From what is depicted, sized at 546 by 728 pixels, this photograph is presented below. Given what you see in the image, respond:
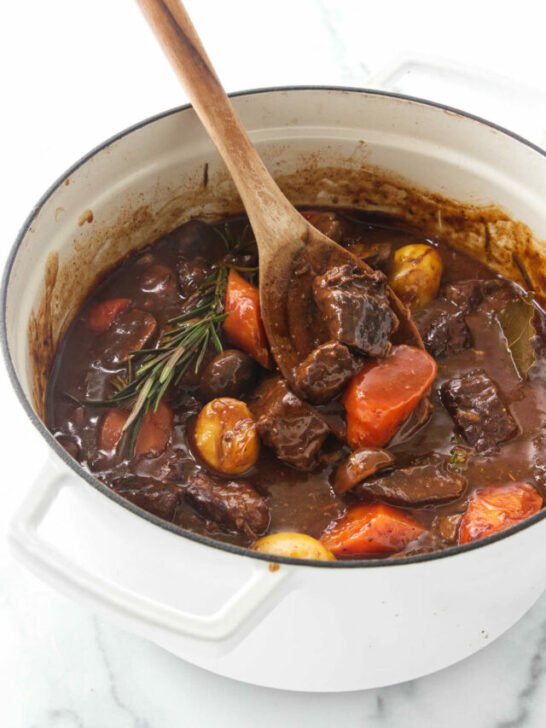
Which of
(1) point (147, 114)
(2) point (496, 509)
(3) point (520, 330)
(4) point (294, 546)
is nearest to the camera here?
(4) point (294, 546)

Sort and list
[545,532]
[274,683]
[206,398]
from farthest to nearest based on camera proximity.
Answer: [206,398] → [274,683] → [545,532]

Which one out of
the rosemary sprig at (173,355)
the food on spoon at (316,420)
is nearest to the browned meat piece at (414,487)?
the food on spoon at (316,420)

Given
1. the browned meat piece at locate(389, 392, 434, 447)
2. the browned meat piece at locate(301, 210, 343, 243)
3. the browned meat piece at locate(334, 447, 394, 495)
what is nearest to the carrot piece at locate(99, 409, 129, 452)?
the browned meat piece at locate(334, 447, 394, 495)

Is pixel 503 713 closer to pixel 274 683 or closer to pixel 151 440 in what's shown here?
pixel 274 683

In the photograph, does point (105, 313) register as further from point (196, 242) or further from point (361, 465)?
point (361, 465)

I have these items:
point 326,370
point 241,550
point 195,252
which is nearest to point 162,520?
point 241,550

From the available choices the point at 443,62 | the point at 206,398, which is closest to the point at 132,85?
the point at 443,62

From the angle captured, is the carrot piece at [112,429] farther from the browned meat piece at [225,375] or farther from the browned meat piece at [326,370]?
the browned meat piece at [326,370]
